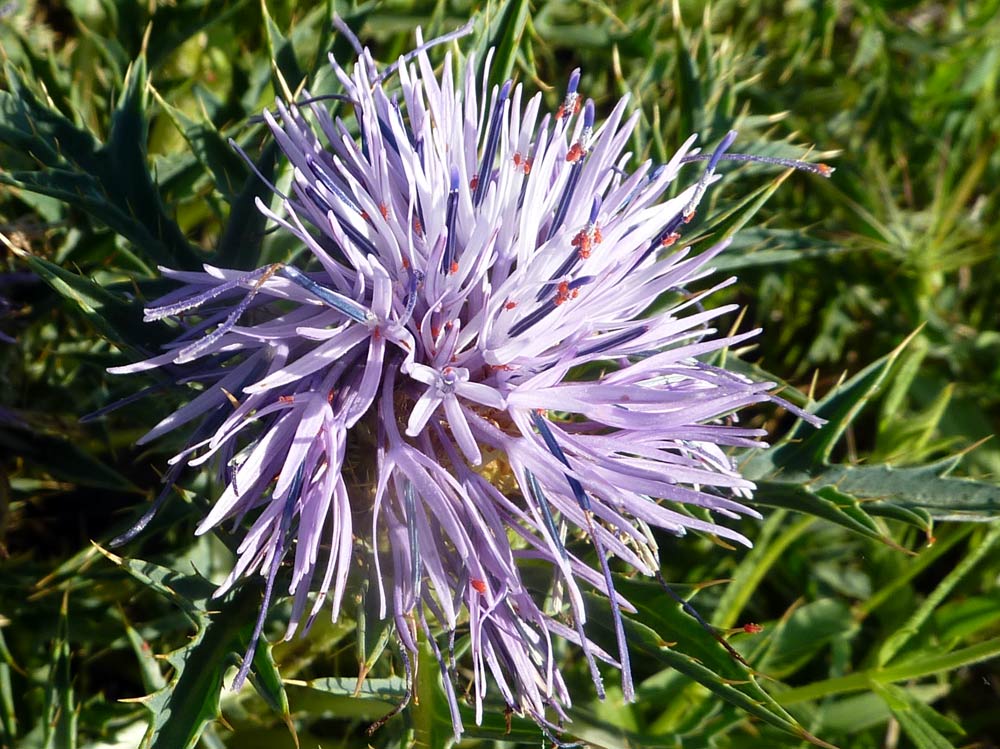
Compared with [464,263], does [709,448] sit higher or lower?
lower

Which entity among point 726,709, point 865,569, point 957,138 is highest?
point 957,138

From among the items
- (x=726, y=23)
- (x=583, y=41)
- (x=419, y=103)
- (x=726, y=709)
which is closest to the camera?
(x=419, y=103)

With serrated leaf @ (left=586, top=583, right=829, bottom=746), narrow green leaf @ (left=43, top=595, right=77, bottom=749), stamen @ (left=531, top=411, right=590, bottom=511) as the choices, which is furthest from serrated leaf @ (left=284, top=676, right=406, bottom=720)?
stamen @ (left=531, top=411, right=590, bottom=511)

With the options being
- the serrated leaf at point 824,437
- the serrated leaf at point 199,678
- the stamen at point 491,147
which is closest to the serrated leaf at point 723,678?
the serrated leaf at point 824,437

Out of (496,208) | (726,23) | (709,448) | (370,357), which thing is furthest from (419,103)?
(726,23)

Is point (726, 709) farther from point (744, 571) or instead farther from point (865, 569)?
point (865, 569)

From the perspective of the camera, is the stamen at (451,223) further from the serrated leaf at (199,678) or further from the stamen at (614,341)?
the serrated leaf at (199,678)
